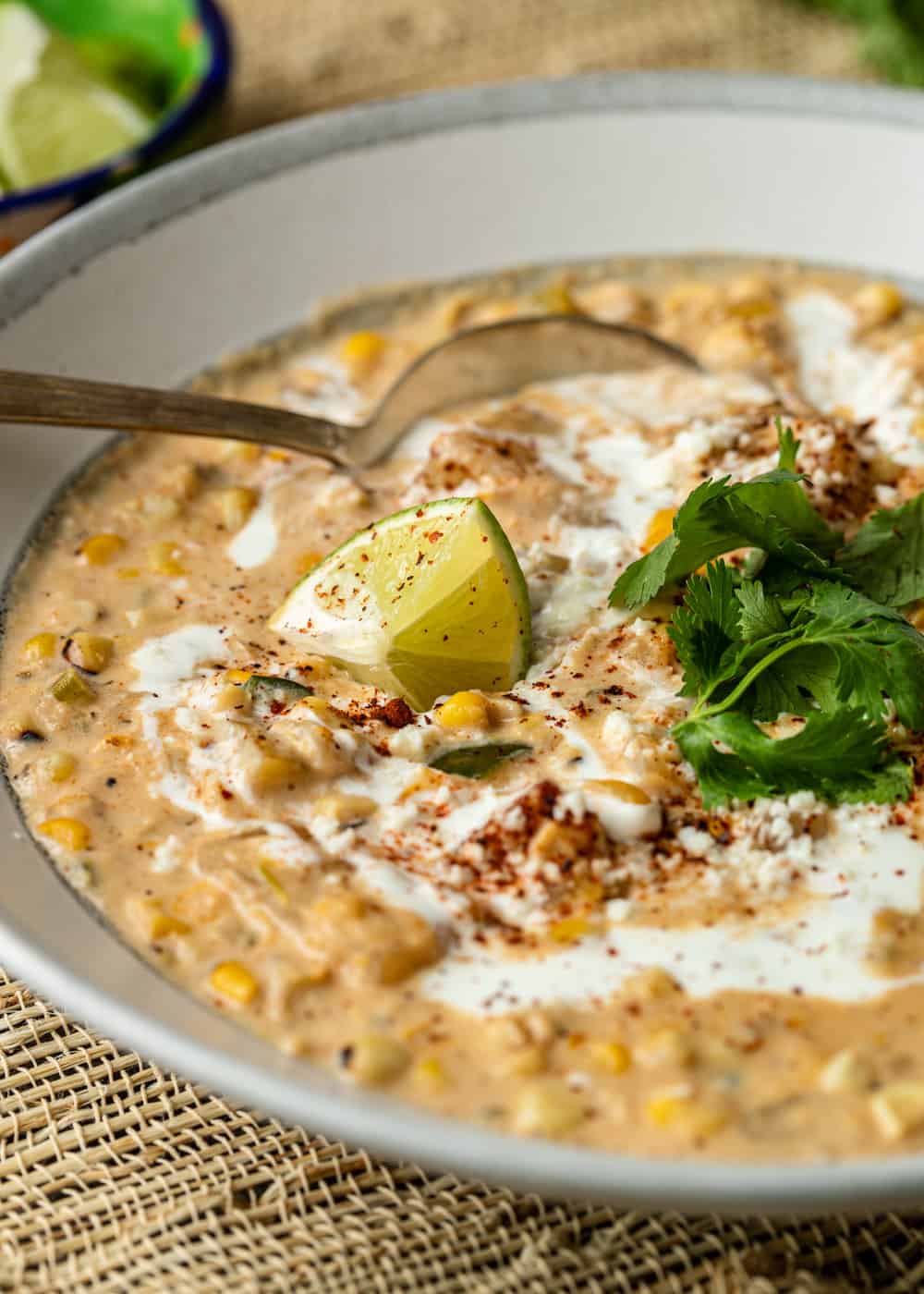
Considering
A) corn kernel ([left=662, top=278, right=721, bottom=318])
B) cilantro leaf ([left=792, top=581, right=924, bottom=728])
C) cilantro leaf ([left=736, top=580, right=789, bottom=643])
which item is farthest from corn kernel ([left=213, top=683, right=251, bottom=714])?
corn kernel ([left=662, top=278, right=721, bottom=318])

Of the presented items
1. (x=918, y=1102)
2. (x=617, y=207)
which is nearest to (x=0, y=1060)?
(x=918, y=1102)

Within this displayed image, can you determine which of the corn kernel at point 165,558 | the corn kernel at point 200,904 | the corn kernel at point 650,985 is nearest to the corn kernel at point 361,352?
the corn kernel at point 165,558

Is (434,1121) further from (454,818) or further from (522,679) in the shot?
(522,679)

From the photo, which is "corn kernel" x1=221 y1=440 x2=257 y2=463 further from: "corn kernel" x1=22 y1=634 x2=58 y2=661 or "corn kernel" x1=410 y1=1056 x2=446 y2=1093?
"corn kernel" x1=410 y1=1056 x2=446 y2=1093

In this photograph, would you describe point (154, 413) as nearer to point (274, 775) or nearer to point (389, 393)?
point (389, 393)

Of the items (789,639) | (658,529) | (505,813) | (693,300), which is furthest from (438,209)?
(505,813)

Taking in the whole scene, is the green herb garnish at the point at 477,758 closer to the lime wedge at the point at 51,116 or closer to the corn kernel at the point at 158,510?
the corn kernel at the point at 158,510

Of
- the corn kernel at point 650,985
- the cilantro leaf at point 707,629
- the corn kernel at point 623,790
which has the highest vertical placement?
the cilantro leaf at point 707,629
